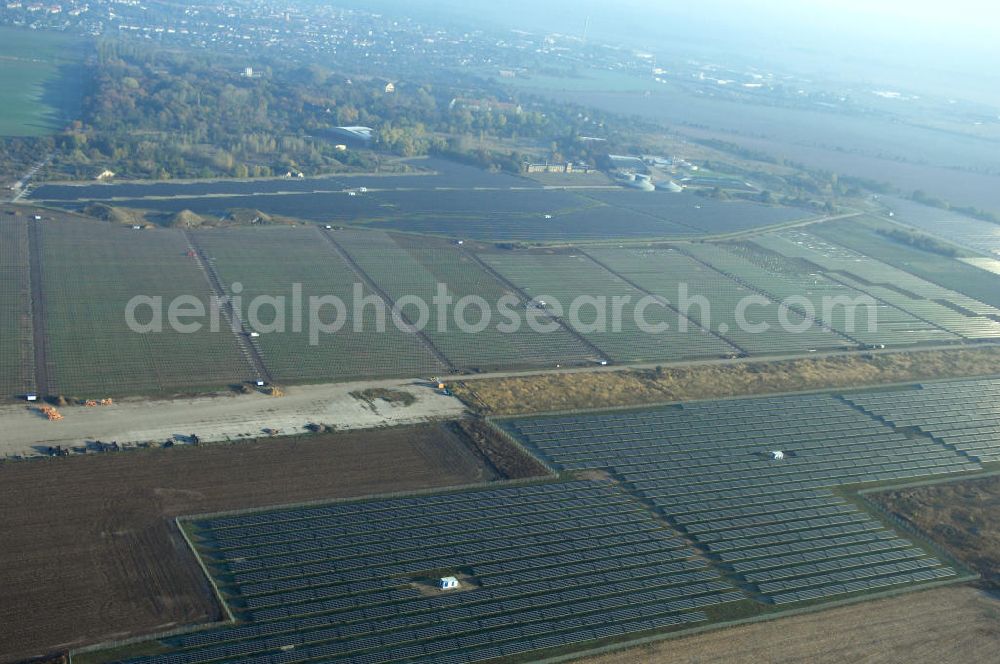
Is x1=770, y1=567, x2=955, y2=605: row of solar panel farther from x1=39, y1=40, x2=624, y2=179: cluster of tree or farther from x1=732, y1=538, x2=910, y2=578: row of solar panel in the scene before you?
x1=39, y1=40, x2=624, y2=179: cluster of tree

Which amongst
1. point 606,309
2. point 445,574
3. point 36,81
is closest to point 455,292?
point 606,309

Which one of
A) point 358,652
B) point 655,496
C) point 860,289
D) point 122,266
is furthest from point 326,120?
point 358,652

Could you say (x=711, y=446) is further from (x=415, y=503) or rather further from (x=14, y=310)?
(x=14, y=310)

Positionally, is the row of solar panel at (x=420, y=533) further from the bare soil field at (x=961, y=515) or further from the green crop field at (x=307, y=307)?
the green crop field at (x=307, y=307)

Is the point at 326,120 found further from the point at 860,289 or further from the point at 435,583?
Result: the point at 435,583

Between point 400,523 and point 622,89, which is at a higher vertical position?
point 622,89

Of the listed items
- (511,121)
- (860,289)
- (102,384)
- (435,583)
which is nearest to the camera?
(435,583)
